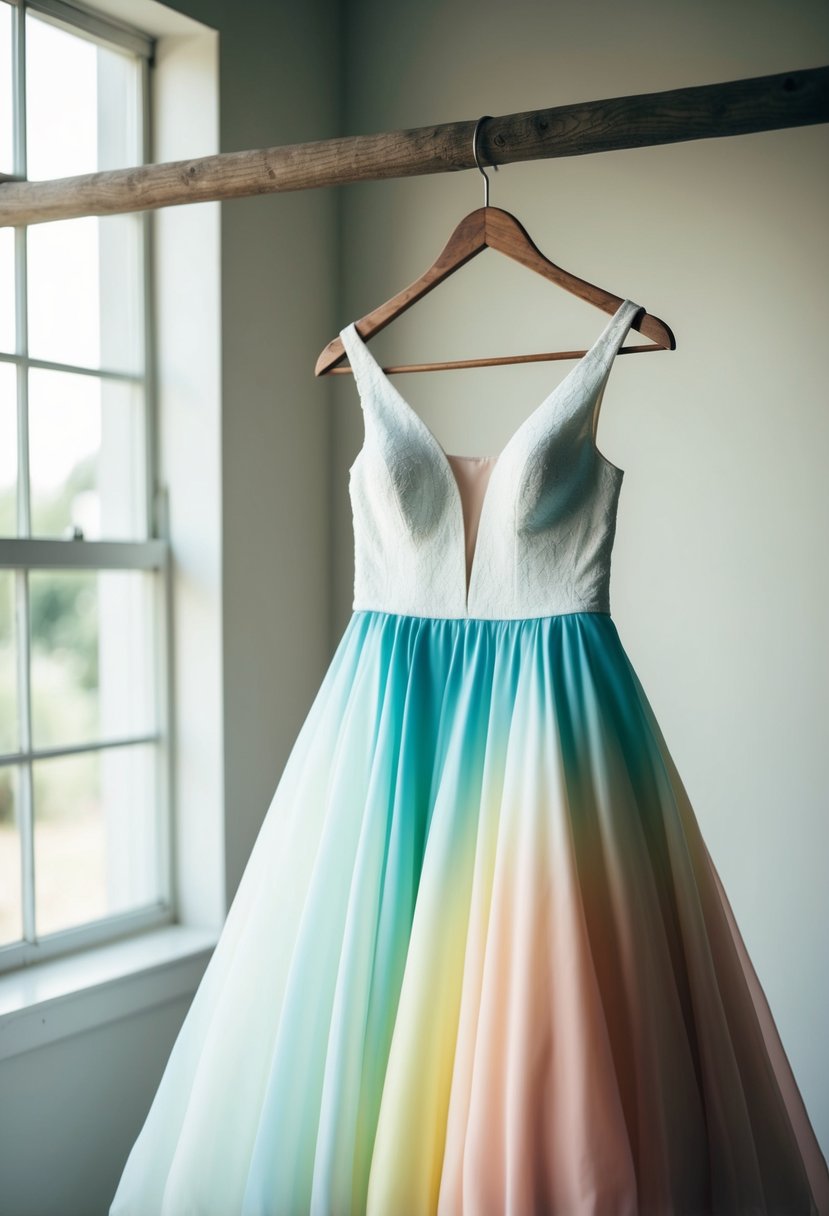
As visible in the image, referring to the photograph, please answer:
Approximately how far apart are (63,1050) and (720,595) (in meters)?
1.38

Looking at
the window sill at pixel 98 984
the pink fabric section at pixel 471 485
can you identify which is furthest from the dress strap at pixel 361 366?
the window sill at pixel 98 984

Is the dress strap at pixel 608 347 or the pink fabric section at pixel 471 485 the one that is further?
the pink fabric section at pixel 471 485

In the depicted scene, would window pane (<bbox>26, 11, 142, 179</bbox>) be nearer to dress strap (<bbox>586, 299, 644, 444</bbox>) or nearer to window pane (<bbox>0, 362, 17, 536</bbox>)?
window pane (<bbox>0, 362, 17, 536</bbox>)

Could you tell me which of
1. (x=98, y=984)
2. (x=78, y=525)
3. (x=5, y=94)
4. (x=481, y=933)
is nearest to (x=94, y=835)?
(x=98, y=984)

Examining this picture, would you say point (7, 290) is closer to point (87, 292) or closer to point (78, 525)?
point (87, 292)

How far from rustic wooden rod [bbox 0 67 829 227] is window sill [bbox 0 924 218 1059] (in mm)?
1213

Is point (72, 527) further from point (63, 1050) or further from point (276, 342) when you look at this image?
point (63, 1050)

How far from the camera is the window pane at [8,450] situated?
190cm

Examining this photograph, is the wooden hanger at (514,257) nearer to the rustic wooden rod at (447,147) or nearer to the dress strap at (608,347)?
the dress strap at (608,347)

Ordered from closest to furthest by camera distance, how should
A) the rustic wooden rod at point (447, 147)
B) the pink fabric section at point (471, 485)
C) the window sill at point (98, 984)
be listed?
the rustic wooden rod at point (447, 147) → the pink fabric section at point (471, 485) → the window sill at point (98, 984)

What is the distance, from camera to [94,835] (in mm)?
2094

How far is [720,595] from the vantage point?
1.99 m

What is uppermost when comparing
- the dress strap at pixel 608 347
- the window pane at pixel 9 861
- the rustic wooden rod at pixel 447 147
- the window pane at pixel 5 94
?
the window pane at pixel 5 94

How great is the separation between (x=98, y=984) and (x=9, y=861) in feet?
0.87
